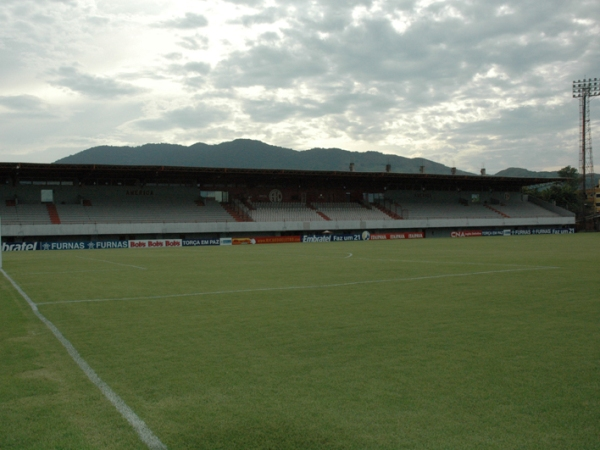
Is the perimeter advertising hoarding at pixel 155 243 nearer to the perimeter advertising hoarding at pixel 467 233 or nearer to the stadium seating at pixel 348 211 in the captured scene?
the stadium seating at pixel 348 211

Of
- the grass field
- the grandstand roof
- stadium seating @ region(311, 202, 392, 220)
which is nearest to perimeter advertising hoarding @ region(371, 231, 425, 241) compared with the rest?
stadium seating @ region(311, 202, 392, 220)

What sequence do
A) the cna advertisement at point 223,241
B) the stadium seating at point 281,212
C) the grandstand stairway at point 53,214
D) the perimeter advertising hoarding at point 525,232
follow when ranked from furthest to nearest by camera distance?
the perimeter advertising hoarding at point 525,232 < the stadium seating at point 281,212 < the grandstand stairway at point 53,214 < the cna advertisement at point 223,241

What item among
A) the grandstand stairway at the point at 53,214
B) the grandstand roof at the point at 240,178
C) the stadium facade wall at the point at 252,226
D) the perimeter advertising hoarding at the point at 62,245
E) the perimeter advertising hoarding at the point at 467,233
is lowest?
the perimeter advertising hoarding at the point at 62,245

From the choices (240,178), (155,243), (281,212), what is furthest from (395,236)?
(155,243)

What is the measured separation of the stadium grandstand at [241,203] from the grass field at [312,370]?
42.4 m

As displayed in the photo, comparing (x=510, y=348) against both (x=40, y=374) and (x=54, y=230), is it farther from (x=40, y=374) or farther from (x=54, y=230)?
(x=54, y=230)

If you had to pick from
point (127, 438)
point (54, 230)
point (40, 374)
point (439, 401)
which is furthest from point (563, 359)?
point (54, 230)

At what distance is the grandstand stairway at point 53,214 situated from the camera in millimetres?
49994

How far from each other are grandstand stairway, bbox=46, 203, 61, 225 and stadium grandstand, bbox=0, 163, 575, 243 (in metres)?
0.09

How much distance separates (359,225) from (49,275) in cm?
4639

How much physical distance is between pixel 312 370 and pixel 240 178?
5909cm

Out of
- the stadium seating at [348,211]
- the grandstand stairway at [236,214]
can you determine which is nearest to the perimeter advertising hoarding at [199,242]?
the grandstand stairway at [236,214]

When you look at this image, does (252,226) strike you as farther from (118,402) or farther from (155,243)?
(118,402)

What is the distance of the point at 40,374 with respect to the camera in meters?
6.12
